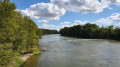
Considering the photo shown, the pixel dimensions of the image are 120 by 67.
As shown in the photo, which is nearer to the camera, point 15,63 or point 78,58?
point 15,63

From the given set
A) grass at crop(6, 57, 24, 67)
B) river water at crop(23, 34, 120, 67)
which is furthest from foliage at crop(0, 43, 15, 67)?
river water at crop(23, 34, 120, 67)

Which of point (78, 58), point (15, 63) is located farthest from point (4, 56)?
point (78, 58)

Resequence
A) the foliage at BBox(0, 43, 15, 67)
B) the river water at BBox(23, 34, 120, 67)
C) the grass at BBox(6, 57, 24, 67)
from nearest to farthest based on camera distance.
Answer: the foliage at BBox(0, 43, 15, 67), the grass at BBox(6, 57, 24, 67), the river water at BBox(23, 34, 120, 67)

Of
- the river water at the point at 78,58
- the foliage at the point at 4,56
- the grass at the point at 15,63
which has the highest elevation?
the foliage at the point at 4,56

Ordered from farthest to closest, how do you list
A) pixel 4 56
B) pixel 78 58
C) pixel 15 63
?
pixel 78 58 → pixel 15 63 → pixel 4 56

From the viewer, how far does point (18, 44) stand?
16031 millimetres

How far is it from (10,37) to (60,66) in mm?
9169

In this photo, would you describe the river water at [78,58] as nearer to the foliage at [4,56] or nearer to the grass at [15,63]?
the grass at [15,63]

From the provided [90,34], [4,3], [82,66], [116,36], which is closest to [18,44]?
[4,3]

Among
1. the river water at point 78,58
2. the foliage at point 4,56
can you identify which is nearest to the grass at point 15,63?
the foliage at point 4,56

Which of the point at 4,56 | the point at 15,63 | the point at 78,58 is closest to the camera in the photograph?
the point at 4,56

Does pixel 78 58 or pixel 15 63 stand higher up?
pixel 15 63

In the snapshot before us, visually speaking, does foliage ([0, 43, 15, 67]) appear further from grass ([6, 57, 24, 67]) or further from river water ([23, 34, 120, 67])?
river water ([23, 34, 120, 67])

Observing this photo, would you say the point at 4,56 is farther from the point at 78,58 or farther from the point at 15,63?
the point at 78,58
